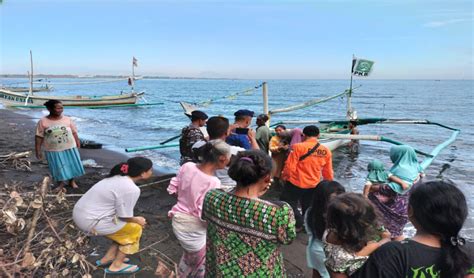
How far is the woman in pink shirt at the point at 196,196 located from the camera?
291 cm

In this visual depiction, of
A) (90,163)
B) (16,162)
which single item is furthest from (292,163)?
(90,163)

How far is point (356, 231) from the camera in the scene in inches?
74.7

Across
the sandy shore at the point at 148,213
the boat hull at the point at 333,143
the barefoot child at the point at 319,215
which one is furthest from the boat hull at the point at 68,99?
the barefoot child at the point at 319,215

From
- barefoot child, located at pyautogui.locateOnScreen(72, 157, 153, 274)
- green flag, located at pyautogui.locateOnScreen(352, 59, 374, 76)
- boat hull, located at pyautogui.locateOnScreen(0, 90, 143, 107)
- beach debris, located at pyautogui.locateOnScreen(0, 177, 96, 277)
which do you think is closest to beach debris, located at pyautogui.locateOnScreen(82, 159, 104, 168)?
beach debris, located at pyautogui.locateOnScreen(0, 177, 96, 277)

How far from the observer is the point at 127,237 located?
3.54m

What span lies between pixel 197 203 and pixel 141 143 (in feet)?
46.6

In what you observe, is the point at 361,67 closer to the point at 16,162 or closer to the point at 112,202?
the point at 16,162

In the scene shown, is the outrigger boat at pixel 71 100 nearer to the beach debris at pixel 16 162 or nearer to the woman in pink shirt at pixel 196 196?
the beach debris at pixel 16 162

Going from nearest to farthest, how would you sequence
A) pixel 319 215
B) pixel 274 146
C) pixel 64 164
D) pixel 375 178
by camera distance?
1. pixel 319 215
2. pixel 375 178
3. pixel 64 164
4. pixel 274 146

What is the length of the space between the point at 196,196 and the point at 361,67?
1115cm

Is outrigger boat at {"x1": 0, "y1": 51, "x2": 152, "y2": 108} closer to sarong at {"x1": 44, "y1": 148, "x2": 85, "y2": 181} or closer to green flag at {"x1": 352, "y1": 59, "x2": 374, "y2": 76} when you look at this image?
green flag at {"x1": 352, "y1": 59, "x2": 374, "y2": 76}

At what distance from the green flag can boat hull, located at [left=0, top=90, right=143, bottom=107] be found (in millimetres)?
23606

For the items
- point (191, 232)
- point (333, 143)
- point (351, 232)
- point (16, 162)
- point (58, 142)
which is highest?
point (351, 232)

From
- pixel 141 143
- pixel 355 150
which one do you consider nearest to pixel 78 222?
pixel 355 150
